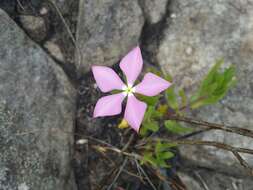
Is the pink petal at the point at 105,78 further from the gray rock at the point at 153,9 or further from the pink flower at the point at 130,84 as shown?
the gray rock at the point at 153,9

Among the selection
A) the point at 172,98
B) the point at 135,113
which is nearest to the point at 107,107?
the point at 135,113

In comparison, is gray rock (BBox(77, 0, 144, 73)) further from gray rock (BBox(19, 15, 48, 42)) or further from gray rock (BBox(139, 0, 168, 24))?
gray rock (BBox(19, 15, 48, 42))

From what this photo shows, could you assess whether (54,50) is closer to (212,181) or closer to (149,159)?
(149,159)

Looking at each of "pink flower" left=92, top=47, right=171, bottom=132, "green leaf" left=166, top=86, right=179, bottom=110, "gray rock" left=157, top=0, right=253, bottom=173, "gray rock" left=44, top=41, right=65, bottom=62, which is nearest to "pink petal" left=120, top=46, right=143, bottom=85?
"pink flower" left=92, top=47, right=171, bottom=132

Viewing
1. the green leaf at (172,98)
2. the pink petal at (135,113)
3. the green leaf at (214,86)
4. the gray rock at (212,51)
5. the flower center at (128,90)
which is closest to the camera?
the pink petal at (135,113)

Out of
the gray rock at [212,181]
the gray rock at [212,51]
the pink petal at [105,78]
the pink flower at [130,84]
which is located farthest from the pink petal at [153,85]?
the gray rock at [212,181]

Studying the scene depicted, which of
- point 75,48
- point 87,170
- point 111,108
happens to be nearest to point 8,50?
point 75,48

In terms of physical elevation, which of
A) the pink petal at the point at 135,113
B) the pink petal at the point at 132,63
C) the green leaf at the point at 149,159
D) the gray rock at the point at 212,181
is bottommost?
the gray rock at the point at 212,181
